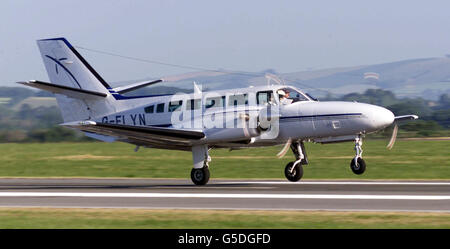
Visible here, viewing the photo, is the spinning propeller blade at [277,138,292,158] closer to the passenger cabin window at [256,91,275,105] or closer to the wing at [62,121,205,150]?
the passenger cabin window at [256,91,275,105]

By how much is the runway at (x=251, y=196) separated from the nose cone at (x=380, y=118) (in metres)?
1.91

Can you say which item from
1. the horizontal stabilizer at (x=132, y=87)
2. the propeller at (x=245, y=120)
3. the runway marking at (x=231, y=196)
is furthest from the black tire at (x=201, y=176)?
the horizontal stabilizer at (x=132, y=87)

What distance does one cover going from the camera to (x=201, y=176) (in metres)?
23.2

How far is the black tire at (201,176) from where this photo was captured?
76.1 ft

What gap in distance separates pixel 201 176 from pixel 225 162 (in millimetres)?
13855

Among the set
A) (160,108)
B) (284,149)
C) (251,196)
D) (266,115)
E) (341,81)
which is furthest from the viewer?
(341,81)

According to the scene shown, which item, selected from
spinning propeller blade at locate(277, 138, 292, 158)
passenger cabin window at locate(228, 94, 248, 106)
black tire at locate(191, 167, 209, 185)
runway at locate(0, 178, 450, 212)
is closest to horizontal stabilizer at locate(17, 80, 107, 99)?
runway at locate(0, 178, 450, 212)

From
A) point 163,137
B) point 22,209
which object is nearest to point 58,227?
point 22,209

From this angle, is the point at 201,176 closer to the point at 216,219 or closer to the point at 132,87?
the point at 132,87

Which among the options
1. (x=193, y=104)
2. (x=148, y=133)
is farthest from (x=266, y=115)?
(x=148, y=133)

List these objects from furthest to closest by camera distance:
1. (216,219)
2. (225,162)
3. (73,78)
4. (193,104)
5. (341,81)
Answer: (341,81)
(225,162)
(73,78)
(193,104)
(216,219)

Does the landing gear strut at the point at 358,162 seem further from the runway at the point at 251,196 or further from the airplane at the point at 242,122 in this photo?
the runway at the point at 251,196
